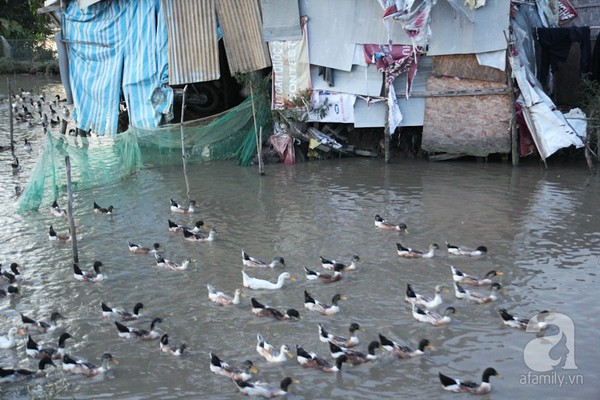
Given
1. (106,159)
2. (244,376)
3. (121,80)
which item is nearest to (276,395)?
→ (244,376)

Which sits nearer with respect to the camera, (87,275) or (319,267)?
(87,275)

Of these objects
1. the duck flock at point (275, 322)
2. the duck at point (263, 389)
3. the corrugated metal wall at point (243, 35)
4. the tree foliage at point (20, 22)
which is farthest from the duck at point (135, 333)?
the tree foliage at point (20, 22)

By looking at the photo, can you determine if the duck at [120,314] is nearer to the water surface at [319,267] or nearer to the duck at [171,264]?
the water surface at [319,267]

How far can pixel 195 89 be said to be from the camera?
22.1 meters

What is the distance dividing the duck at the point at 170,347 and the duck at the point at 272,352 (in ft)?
3.27

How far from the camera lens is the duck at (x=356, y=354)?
9.71 metres

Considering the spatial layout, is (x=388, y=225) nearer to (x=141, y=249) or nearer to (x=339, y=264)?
(x=339, y=264)

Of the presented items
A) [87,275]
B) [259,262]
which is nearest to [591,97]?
[259,262]

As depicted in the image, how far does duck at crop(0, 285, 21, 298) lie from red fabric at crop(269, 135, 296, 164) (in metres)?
9.16

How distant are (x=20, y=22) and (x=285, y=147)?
98.2 feet

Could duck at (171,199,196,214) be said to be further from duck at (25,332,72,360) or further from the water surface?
duck at (25,332,72,360)

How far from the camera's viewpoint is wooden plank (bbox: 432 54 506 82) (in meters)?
18.1

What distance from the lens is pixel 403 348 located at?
32.2ft

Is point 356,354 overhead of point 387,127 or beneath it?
beneath
